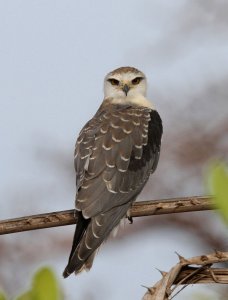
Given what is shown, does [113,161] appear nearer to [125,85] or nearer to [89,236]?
[89,236]

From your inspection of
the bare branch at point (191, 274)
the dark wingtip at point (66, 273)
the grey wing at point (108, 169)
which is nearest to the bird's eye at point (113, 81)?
the grey wing at point (108, 169)

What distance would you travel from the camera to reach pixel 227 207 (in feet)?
4.87

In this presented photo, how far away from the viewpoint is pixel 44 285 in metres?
1.41

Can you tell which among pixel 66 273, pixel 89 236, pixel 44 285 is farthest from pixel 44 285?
pixel 89 236

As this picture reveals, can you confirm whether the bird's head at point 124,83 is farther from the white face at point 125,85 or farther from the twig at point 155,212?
the twig at point 155,212

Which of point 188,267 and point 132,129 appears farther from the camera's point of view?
point 132,129

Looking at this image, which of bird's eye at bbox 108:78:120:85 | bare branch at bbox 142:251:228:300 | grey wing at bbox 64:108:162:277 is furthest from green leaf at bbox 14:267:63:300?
bird's eye at bbox 108:78:120:85

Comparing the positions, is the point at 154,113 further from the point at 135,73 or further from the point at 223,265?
the point at 223,265

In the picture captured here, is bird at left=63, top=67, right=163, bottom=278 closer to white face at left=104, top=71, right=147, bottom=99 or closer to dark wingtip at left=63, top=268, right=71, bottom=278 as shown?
dark wingtip at left=63, top=268, right=71, bottom=278

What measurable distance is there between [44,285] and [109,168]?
3489 millimetres

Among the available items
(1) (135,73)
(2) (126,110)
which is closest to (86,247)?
(2) (126,110)

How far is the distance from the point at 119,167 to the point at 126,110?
1076 millimetres

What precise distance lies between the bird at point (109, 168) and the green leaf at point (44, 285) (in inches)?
91.7

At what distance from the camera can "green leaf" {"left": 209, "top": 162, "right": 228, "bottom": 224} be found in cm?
141
